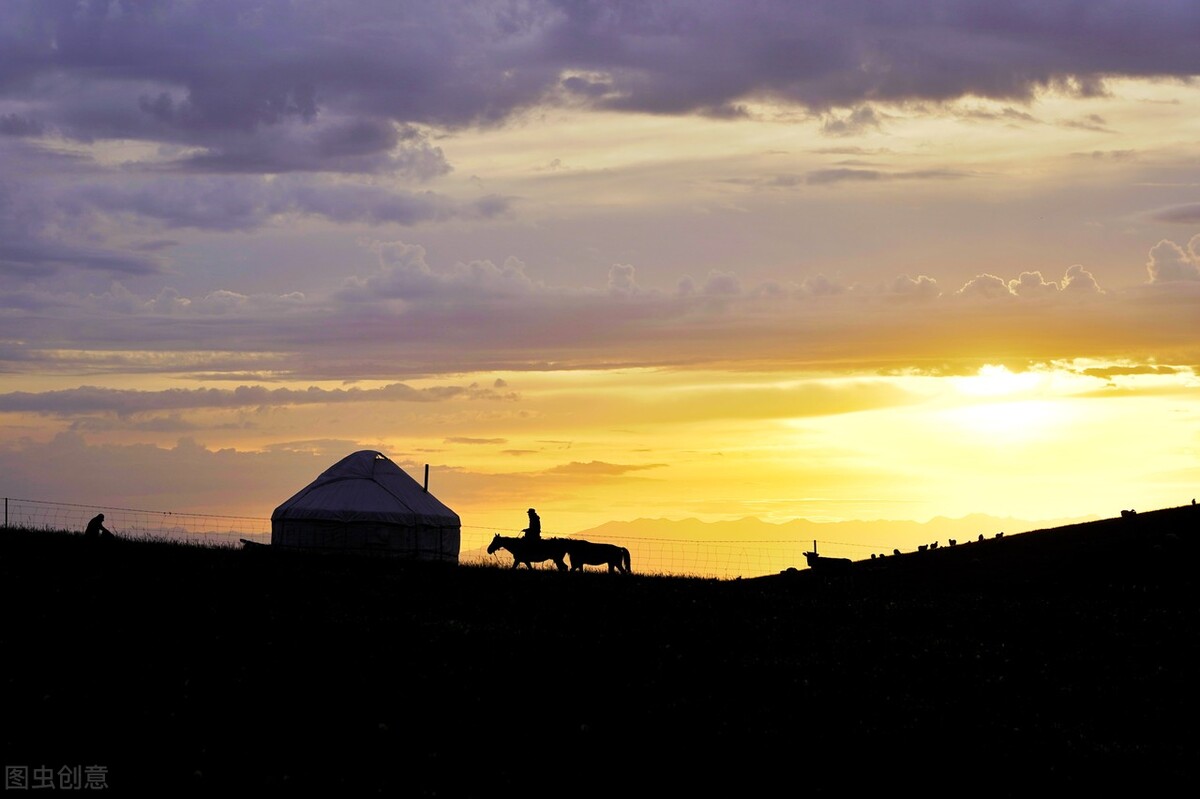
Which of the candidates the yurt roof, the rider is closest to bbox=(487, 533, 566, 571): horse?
the rider

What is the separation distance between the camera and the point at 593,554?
186 feet

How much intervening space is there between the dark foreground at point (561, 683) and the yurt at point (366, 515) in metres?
16.2

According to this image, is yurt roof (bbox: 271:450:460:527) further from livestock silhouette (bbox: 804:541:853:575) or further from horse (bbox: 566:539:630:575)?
livestock silhouette (bbox: 804:541:853:575)

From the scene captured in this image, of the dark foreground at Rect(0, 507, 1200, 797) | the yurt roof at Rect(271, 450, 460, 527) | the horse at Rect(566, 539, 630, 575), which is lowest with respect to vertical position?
the dark foreground at Rect(0, 507, 1200, 797)

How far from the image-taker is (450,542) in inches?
2643

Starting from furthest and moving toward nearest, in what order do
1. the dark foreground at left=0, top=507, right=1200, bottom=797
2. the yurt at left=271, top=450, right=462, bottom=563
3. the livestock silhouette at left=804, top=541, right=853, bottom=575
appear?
the yurt at left=271, top=450, right=462, bottom=563
the livestock silhouette at left=804, top=541, right=853, bottom=575
the dark foreground at left=0, top=507, right=1200, bottom=797

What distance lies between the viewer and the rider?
5603 cm

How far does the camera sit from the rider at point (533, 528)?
56.0 meters

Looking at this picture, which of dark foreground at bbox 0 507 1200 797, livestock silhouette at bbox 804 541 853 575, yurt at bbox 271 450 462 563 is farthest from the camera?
yurt at bbox 271 450 462 563

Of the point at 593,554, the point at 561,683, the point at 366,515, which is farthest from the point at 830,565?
the point at 561,683

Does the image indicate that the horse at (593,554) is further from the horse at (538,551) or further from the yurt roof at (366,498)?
the yurt roof at (366,498)

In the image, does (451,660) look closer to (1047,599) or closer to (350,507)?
(1047,599)

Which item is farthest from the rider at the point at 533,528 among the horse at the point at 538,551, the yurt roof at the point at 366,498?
the yurt roof at the point at 366,498

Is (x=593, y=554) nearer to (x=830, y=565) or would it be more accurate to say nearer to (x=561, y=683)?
(x=830, y=565)
